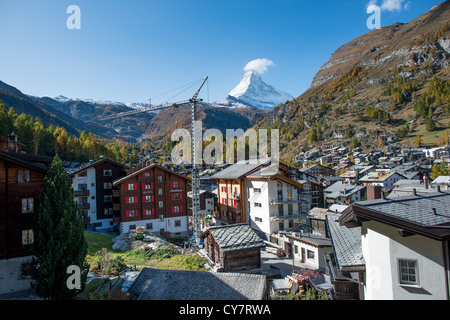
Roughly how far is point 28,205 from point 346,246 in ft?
70.9

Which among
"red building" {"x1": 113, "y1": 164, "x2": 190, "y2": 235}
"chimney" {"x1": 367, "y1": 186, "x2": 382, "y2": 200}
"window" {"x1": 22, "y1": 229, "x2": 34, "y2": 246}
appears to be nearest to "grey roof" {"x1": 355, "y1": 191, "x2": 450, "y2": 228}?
"chimney" {"x1": 367, "y1": 186, "x2": 382, "y2": 200}

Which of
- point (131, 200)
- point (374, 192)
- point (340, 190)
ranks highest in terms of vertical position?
point (374, 192)

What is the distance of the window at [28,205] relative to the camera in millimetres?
19312

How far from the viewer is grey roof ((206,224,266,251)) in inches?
921

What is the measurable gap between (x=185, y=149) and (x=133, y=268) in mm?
121509

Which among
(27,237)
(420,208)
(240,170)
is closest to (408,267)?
(420,208)

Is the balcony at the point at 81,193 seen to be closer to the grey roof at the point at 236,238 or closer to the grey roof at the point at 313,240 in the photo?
the grey roof at the point at 236,238

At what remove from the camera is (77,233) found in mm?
17141

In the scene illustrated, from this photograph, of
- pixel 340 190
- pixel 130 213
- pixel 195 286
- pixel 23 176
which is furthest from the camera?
pixel 340 190

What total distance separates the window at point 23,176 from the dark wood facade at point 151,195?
20.0 meters

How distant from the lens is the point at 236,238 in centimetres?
2434

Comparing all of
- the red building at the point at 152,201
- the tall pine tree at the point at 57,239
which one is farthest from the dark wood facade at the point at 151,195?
the tall pine tree at the point at 57,239

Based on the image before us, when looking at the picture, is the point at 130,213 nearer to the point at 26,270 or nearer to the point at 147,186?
the point at 147,186

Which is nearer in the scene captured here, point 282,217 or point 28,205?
point 28,205
